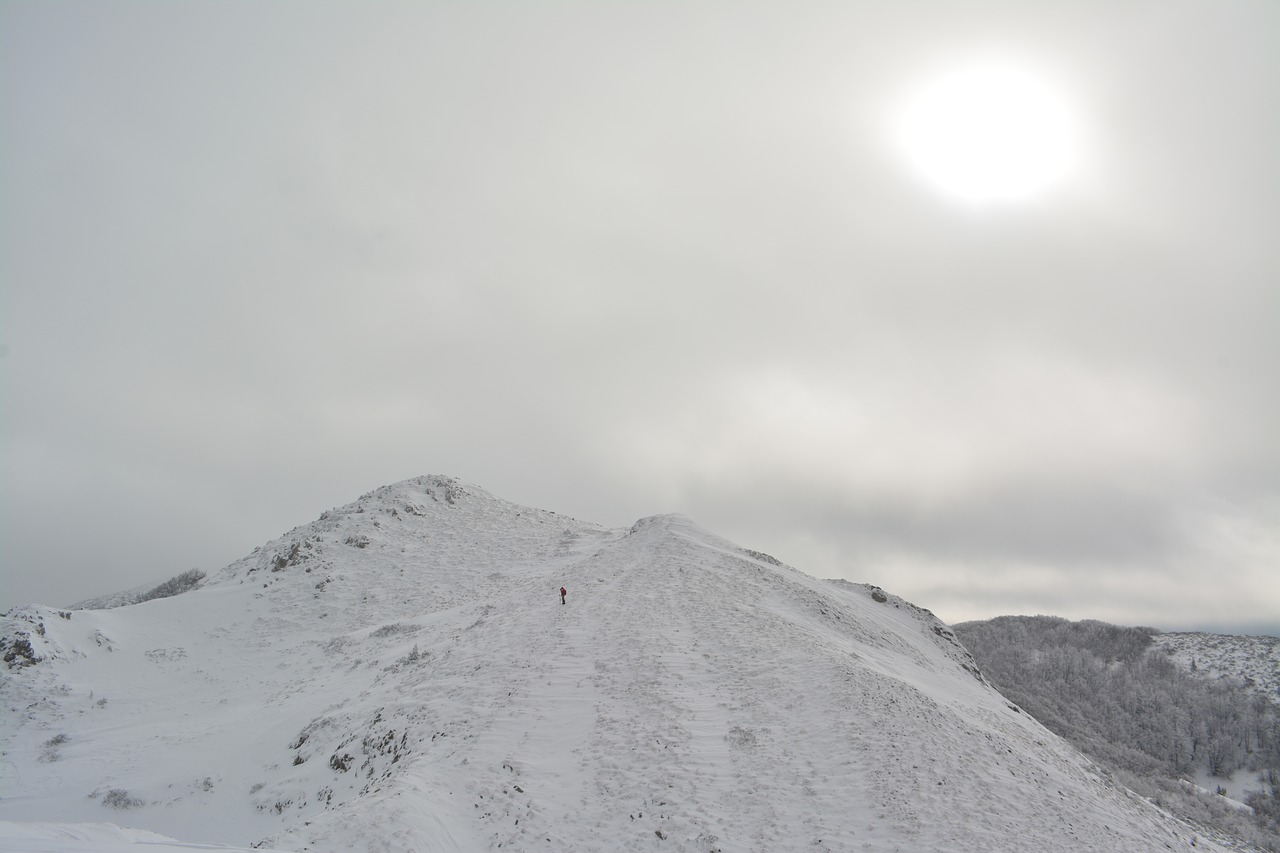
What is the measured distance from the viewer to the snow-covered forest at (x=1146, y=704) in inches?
3445

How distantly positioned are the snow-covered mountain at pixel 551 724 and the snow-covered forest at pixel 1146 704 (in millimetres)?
63102

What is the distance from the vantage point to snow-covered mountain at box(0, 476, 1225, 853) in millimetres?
17219

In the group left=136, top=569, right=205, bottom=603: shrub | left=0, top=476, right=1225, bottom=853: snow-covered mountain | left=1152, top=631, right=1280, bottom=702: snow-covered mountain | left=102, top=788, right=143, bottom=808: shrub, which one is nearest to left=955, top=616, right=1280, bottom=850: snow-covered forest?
left=1152, top=631, right=1280, bottom=702: snow-covered mountain

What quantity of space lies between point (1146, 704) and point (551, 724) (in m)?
130

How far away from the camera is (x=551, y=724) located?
21.5 meters

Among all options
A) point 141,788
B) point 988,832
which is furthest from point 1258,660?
point 141,788

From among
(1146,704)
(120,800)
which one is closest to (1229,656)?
(1146,704)

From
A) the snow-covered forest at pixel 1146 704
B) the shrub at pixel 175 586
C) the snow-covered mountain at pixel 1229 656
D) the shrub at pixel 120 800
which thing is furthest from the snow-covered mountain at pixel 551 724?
the snow-covered mountain at pixel 1229 656

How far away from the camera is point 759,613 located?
1221 inches

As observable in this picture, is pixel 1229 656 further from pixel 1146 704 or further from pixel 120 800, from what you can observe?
pixel 120 800

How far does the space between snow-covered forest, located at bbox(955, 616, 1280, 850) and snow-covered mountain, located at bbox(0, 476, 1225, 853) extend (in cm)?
6310

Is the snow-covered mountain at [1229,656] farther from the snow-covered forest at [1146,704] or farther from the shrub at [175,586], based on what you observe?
the shrub at [175,586]

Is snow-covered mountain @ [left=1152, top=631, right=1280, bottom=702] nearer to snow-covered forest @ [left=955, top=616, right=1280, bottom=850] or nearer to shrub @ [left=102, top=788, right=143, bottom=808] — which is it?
snow-covered forest @ [left=955, top=616, right=1280, bottom=850]

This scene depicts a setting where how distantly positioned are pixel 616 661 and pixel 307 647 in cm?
2390
